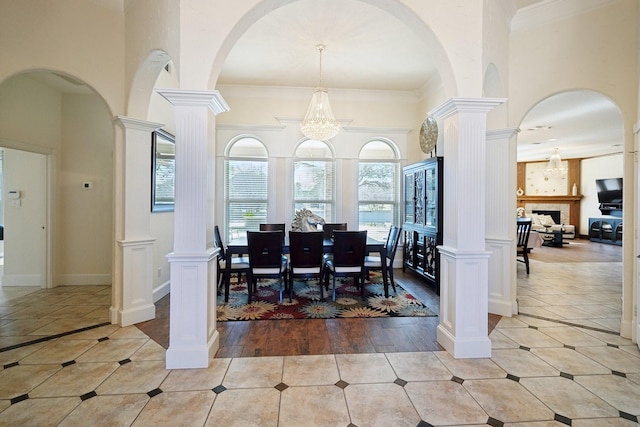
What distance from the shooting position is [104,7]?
2.90 metres

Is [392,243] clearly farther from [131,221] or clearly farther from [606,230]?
[606,230]

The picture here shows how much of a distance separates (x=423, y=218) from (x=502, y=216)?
1393 millimetres

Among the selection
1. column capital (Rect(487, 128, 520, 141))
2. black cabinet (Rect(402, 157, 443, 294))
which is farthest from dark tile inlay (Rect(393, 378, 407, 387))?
column capital (Rect(487, 128, 520, 141))

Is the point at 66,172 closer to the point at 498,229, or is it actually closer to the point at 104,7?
the point at 104,7

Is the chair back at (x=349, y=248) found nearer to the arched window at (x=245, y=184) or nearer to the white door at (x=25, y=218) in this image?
the arched window at (x=245, y=184)

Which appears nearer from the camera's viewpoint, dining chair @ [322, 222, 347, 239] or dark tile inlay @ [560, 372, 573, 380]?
dark tile inlay @ [560, 372, 573, 380]

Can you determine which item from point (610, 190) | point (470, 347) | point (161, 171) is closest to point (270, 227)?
point (161, 171)

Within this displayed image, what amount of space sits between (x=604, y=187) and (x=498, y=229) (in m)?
9.94

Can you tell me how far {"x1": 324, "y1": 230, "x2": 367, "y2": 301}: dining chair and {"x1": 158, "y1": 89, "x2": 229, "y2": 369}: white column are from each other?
1.79 metres

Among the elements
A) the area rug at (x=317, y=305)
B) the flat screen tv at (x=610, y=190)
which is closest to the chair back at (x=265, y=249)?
the area rug at (x=317, y=305)

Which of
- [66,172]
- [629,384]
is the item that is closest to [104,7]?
[66,172]

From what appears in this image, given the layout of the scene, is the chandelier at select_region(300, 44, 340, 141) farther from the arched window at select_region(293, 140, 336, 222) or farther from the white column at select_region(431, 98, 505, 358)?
the white column at select_region(431, 98, 505, 358)

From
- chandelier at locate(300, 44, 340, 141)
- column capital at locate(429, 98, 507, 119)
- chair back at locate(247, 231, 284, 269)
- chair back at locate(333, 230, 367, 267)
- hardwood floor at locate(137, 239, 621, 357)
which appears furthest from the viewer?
chandelier at locate(300, 44, 340, 141)

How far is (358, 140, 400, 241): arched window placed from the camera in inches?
227
